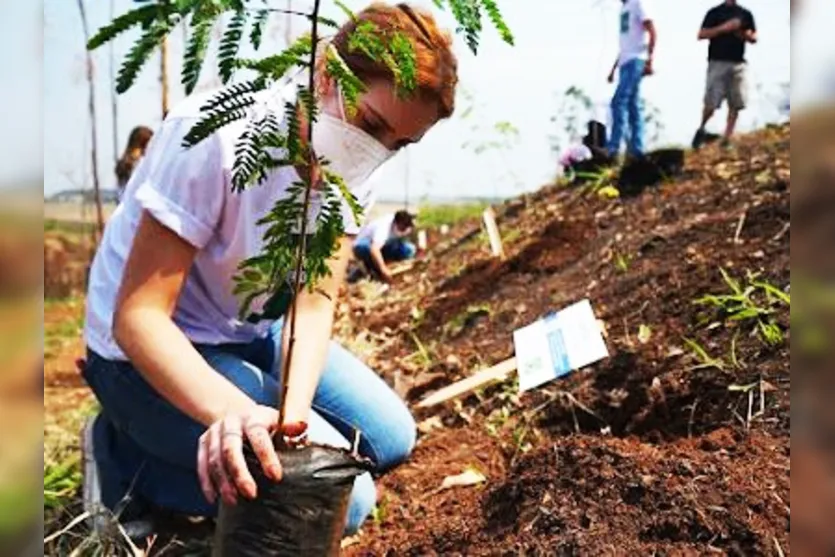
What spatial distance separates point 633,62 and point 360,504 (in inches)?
Result: 199

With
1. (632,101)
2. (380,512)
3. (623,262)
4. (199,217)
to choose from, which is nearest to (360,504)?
(380,512)

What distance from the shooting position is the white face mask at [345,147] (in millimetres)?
1652

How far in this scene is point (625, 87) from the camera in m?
6.64

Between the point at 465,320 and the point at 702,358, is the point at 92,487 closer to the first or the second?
the point at 702,358

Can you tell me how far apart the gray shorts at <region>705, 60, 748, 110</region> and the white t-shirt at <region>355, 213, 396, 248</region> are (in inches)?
93.7

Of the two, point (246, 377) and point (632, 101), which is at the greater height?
point (632, 101)

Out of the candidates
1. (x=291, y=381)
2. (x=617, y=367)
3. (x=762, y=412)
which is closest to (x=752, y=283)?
(x=617, y=367)

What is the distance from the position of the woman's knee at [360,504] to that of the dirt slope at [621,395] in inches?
2.0

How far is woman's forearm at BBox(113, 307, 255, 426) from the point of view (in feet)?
5.17

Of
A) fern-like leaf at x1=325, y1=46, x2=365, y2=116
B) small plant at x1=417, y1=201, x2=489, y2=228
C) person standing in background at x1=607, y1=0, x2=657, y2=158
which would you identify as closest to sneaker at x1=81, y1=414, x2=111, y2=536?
fern-like leaf at x1=325, y1=46, x2=365, y2=116

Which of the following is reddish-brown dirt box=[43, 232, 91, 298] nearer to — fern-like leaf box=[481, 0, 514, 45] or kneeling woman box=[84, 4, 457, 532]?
kneeling woman box=[84, 4, 457, 532]

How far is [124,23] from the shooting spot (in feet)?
3.17

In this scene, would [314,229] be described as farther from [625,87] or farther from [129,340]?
[625,87]

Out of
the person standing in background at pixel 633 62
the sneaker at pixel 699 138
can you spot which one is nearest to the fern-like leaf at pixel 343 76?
the person standing in background at pixel 633 62
